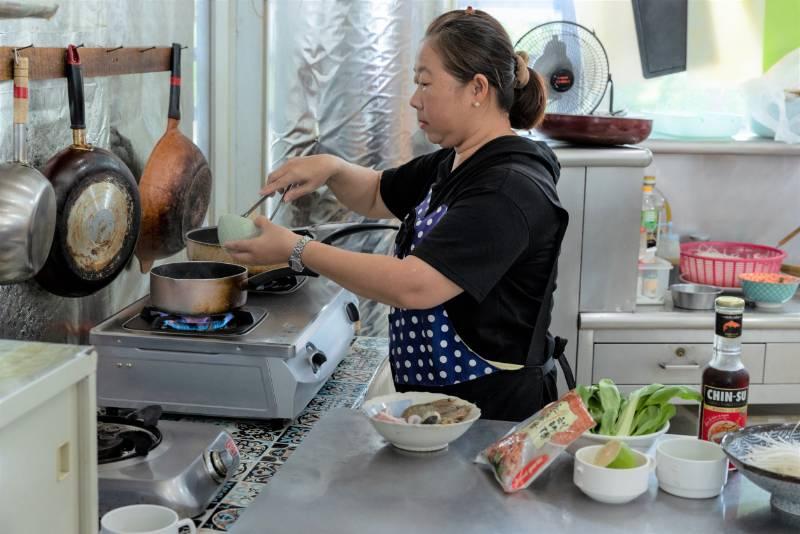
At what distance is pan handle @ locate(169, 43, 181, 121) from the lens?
7.75 feet

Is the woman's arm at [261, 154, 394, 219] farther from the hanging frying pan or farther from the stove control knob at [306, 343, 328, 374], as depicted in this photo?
the stove control knob at [306, 343, 328, 374]

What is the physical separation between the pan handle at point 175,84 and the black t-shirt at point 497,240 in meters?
0.66

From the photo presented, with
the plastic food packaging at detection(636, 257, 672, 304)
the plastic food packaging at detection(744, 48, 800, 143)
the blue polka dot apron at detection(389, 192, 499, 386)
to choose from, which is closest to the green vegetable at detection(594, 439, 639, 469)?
the blue polka dot apron at detection(389, 192, 499, 386)

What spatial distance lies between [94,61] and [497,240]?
97cm

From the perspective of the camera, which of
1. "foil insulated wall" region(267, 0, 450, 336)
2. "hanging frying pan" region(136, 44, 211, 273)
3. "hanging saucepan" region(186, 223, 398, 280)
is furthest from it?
"foil insulated wall" region(267, 0, 450, 336)

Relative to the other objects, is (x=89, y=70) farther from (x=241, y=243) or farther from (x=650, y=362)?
(x=650, y=362)

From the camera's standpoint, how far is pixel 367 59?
3053mm

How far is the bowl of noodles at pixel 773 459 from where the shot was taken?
1287 mm

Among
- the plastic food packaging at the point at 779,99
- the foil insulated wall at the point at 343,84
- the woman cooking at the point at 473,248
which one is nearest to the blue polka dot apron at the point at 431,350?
the woman cooking at the point at 473,248

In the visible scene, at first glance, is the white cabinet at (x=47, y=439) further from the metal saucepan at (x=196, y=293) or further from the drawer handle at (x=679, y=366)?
the drawer handle at (x=679, y=366)

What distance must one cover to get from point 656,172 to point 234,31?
1.59 meters

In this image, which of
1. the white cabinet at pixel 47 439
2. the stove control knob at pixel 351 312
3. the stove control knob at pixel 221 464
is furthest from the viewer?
the stove control knob at pixel 351 312

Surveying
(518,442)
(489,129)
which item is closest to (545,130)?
(489,129)

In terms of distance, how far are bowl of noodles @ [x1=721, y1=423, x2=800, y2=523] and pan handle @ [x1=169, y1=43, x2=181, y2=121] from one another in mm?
1496
